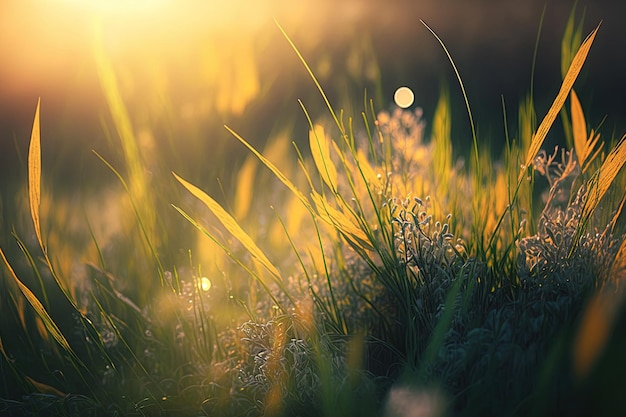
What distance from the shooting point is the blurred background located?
1.20 meters

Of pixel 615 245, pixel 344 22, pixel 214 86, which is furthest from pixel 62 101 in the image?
pixel 615 245

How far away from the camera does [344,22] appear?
1.74 m

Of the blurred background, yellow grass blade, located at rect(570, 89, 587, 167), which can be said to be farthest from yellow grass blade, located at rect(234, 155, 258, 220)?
yellow grass blade, located at rect(570, 89, 587, 167)

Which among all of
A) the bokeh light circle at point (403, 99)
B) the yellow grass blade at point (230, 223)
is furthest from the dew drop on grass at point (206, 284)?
the bokeh light circle at point (403, 99)

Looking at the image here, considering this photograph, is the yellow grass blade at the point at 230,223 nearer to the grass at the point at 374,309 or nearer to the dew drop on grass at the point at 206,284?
the grass at the point at 374,309

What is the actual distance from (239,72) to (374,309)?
25.1 inches

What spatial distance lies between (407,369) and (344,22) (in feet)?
4.27

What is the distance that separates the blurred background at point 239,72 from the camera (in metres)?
1.20

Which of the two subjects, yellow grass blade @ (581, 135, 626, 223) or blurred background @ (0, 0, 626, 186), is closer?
yellow grass blade @ (581, 135, 626, 223)

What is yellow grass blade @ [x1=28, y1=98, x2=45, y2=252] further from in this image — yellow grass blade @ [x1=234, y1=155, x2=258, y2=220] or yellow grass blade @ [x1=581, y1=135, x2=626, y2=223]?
yellow grass blade @ [x1=581, y1=135, x2=626, y2=223]

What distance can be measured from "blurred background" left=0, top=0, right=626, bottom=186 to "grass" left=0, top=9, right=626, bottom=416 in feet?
0.60

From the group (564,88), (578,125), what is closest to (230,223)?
(564,88)

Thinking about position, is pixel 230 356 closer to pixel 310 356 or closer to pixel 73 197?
pixel 310 356

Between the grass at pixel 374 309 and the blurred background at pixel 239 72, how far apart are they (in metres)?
0.18
